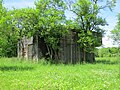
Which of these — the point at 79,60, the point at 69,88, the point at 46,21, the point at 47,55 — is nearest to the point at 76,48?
the point at 79,60

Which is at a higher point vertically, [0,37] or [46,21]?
[46,21]

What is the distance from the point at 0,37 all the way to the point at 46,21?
8.37 meters

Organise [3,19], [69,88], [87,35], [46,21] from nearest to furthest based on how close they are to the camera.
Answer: [69,88] → [3,19] → [46,21] → [87,35]

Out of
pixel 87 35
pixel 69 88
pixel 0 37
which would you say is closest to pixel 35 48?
pixel 87 35

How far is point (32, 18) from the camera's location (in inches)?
1179

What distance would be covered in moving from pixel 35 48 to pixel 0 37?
1089 cm

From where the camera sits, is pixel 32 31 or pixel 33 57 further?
pixel 33 57

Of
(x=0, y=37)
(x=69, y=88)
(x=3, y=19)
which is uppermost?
(x=3, y=19)

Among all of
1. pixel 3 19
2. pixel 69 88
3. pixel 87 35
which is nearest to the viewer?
pixel 69 88

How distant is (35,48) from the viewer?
32.7 meters

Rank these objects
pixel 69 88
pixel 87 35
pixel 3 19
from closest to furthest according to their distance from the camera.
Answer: pixel 69 88
pixel 3 19
pixel 87 35

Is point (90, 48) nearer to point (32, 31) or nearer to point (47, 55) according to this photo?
point (47, 55)

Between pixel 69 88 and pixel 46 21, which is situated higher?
pixel 46 21

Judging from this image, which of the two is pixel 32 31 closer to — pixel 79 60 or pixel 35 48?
pixel 35 48
